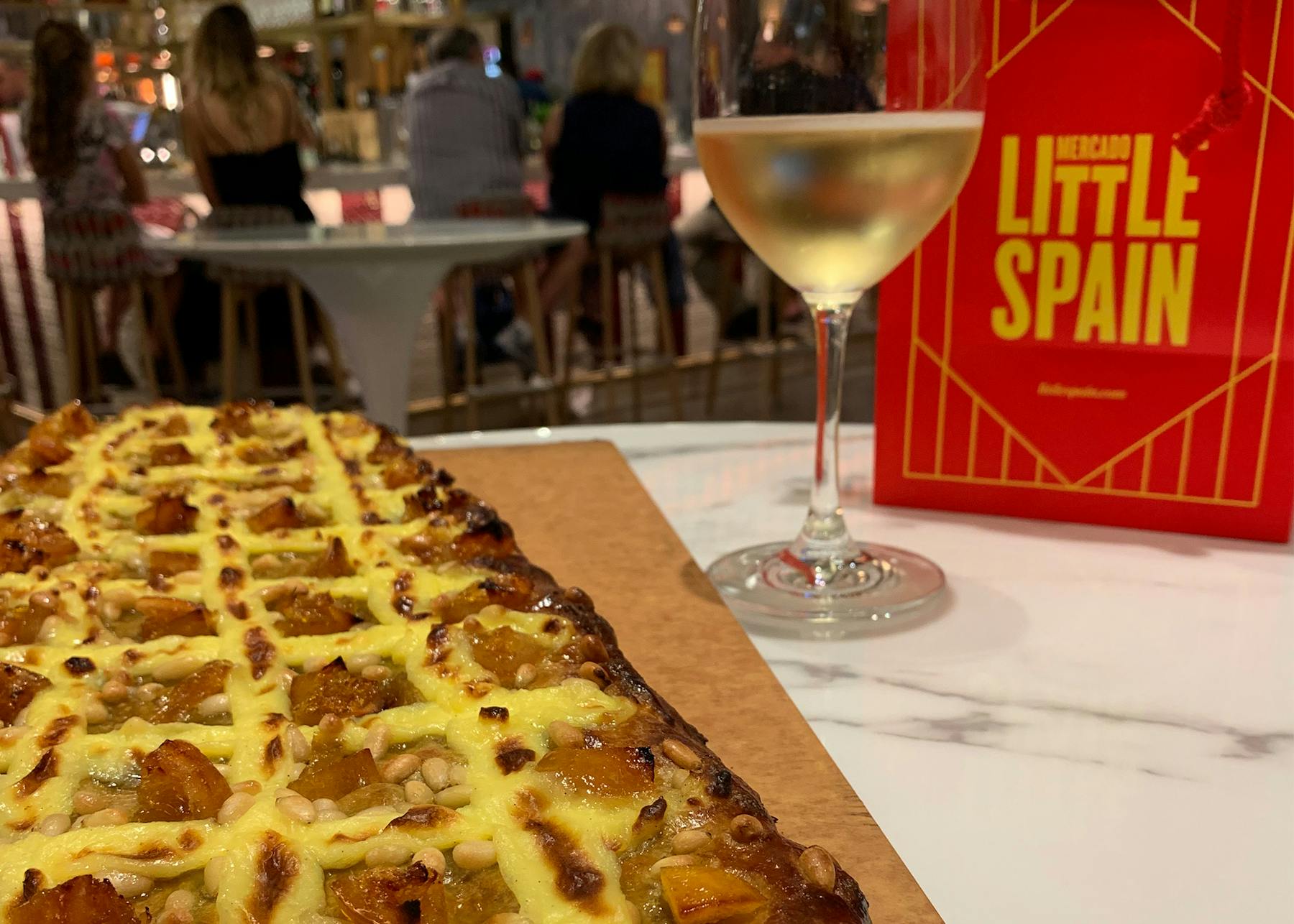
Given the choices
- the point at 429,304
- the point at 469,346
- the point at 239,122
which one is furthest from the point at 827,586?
the point at 469,346

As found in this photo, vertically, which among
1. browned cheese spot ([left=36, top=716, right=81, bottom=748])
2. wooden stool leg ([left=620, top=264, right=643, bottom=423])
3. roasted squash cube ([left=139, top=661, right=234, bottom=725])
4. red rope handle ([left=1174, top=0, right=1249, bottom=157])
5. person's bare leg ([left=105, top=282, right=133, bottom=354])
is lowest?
wooden stool leg ([left=620, top=264, right=643, bottom=423])

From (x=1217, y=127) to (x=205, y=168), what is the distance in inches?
145

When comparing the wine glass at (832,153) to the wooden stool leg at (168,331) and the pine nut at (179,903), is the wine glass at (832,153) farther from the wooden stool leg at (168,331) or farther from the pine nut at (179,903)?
the wooden stool leg at (168,331)

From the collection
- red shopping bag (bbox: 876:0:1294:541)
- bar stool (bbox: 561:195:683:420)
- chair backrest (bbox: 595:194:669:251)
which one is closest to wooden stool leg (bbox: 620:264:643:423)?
bar stool (bbox: 561:195:683:420)

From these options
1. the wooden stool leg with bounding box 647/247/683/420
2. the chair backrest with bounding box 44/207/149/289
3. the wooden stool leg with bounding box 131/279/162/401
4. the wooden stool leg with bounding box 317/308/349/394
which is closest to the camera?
the chair backrest with bounding box 44/207/149/289

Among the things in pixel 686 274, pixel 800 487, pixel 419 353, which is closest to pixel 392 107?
pixel 419 353

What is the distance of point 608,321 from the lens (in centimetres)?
478

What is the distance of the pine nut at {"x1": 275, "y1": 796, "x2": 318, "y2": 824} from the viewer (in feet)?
1.32

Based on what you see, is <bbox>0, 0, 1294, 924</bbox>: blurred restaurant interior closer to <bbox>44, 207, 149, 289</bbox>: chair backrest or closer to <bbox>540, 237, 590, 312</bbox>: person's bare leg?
<bbox>44, 207, 149, 289</bbox>: chair backrest

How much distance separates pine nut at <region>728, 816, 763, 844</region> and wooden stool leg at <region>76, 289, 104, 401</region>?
4349 mm

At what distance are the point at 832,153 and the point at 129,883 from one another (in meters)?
0.48

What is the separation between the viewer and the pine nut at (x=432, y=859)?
0.37 metres

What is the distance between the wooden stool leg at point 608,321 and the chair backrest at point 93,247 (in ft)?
5.60

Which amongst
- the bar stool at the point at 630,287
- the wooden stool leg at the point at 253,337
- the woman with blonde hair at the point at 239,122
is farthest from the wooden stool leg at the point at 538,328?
the wooden stool leg at the point at 253,337
